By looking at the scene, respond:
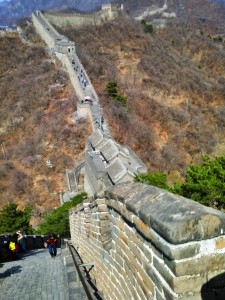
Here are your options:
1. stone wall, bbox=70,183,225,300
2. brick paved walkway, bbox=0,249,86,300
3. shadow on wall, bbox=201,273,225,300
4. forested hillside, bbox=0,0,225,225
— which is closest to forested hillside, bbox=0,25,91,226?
forested hillside, bbox=0,0,225,225

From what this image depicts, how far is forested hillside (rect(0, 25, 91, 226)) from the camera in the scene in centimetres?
3231

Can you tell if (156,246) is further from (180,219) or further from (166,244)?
(180,219)

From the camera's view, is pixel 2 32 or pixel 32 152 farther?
pixel 2 32

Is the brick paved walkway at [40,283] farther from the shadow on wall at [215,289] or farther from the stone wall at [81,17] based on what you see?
the stone wall at [81,17]

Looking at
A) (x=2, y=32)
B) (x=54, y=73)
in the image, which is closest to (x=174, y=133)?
(x=54, y=73)

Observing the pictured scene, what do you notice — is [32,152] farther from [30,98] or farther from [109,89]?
[109,89]

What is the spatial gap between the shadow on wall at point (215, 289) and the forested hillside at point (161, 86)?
32254 millimetres

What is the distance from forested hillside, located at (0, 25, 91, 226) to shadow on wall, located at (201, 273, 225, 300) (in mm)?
28367

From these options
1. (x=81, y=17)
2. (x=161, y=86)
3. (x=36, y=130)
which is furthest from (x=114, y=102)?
(x=81, y=17)

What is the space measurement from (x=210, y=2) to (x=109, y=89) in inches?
4221

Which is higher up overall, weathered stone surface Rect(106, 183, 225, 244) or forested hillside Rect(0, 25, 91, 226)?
forested hillside Rect(0, 25, 91, 226)

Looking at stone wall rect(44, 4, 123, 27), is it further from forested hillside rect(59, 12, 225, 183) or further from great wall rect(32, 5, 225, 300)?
great wall rect(32, 5, 225, 300)

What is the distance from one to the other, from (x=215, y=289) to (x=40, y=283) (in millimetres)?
6810

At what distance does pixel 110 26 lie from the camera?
199 feet
